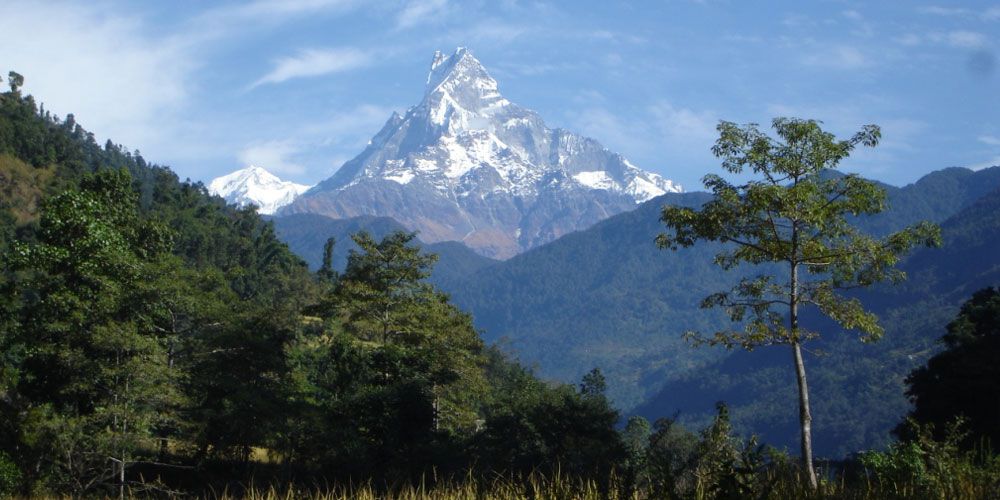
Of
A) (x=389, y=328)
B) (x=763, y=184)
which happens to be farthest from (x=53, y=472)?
(x=763, y=184)

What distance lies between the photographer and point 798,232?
15680 mm

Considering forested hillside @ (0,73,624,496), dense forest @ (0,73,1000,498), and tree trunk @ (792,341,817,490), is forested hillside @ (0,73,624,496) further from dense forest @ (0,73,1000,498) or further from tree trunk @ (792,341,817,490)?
tree trunk @ (792,341,817,490)

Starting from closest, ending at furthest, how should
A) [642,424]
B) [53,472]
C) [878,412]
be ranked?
1. [53,472]
2. [642,424]
3. [878,412]

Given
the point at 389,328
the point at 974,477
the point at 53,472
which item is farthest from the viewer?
the point at 389,328

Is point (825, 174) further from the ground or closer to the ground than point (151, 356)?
further from the ground

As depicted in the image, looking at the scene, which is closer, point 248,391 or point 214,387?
point 248,391

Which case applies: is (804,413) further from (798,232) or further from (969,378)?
(969,378)

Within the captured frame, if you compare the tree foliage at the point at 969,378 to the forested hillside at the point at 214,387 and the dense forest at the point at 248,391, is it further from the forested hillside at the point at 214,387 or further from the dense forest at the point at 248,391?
the forested hillside at the point at 214,387

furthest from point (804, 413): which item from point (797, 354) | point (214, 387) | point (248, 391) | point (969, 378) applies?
point (969, 378)

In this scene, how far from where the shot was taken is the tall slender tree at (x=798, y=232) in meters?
15.4

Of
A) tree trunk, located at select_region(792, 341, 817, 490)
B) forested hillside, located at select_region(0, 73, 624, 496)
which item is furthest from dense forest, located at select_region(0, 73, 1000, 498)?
tree trunk, located at select_region(792, 341, 817, 490)

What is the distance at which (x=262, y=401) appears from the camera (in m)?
24.7

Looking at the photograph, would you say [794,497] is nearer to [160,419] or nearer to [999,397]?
[160,419]

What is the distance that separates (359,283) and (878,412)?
15749 cm
